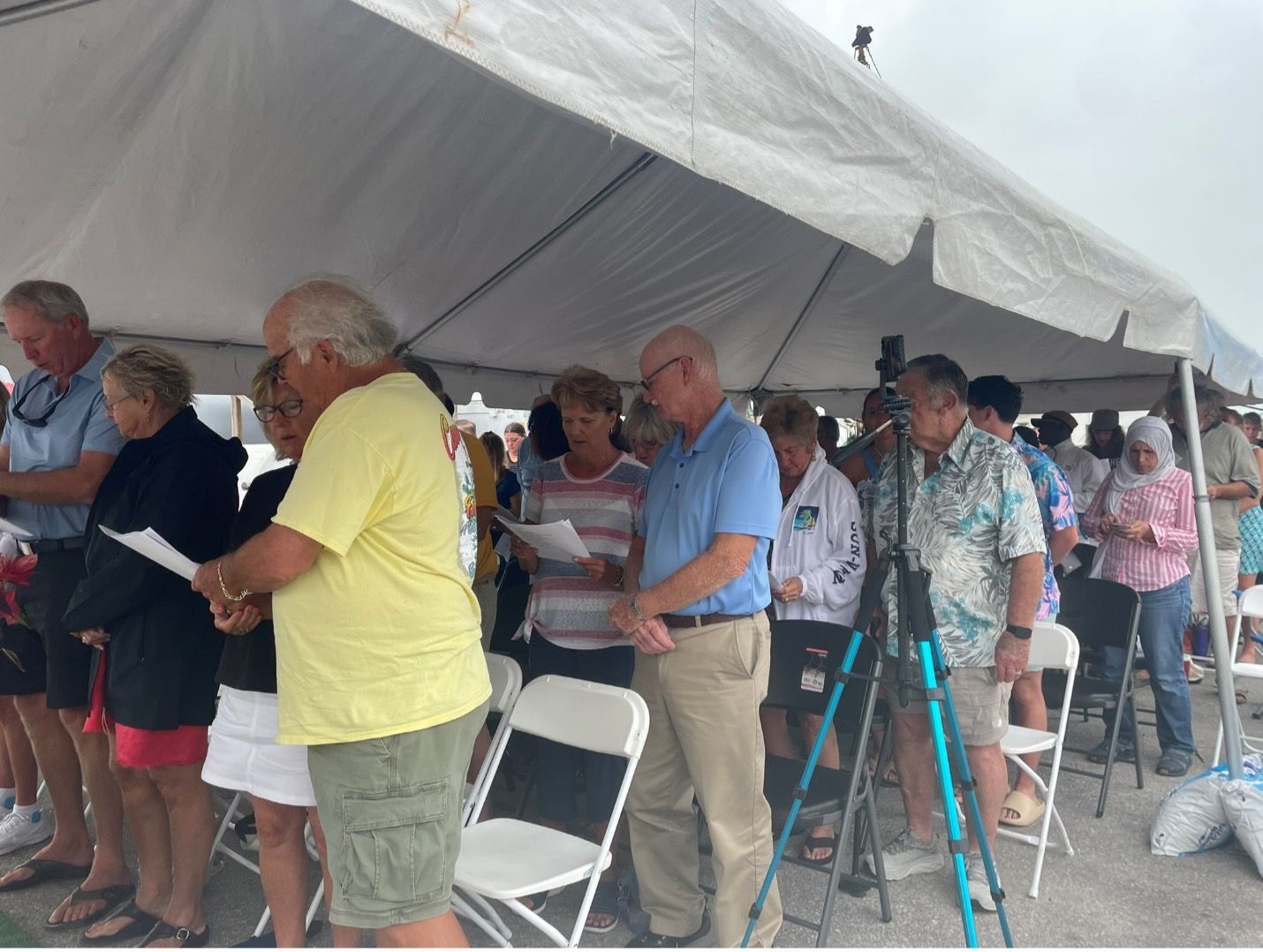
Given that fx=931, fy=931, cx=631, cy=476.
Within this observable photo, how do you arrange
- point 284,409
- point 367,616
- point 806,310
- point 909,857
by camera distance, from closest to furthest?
point 367,616 < point 284,409 < point 909,857 < point 806,310

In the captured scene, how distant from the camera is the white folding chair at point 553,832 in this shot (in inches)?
86.4

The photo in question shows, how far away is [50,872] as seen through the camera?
3.19 m

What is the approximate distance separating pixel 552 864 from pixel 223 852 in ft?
5.43

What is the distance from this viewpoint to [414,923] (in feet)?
6.24

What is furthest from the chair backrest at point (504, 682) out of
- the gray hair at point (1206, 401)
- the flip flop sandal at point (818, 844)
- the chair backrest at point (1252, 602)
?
the gray hair at point (1206, 401)

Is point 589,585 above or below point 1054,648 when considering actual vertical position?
above

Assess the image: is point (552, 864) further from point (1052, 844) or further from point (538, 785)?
point (1052, 844)

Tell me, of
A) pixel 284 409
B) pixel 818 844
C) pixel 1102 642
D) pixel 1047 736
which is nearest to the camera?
pixel 284 409

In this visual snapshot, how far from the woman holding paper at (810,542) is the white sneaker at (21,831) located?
108 inches

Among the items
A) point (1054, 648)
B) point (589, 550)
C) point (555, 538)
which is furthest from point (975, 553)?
point (555, 538)

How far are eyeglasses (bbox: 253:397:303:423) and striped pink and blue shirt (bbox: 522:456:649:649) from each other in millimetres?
1105

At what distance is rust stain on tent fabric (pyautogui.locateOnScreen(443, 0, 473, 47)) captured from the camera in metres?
1.42

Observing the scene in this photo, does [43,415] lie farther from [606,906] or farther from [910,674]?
[910,674]

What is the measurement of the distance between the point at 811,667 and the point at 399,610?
1.72 metres
